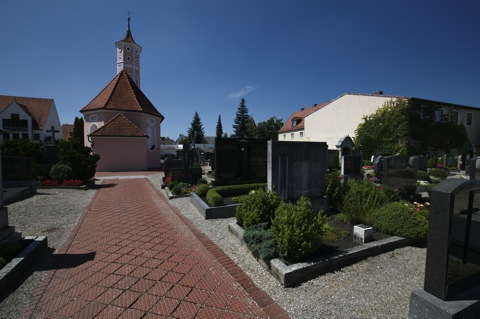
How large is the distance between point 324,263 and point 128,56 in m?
36.7

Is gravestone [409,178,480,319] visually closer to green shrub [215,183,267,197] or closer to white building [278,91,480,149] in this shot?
green shrub [215,183,267,197]

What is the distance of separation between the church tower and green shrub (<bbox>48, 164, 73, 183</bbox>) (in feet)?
76.4

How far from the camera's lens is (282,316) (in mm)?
3029

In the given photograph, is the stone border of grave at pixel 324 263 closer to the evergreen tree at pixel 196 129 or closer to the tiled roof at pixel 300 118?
the tiled roof at pixel 300 118

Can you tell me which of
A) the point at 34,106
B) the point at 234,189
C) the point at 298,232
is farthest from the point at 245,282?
the point at 34,106

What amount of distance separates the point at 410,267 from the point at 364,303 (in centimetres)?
170

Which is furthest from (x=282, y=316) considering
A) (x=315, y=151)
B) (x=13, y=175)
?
(x=13, y=175)

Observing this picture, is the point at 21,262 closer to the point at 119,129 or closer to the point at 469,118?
the point at 119,129

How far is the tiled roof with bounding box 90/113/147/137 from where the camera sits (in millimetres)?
22266

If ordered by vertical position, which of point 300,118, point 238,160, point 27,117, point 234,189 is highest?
point 300,118

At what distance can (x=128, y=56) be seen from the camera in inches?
1278

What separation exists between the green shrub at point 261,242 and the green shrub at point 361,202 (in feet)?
8.66

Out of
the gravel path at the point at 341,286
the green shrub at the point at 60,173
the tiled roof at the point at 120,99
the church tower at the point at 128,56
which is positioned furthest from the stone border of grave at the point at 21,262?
the church tower at the point at 128,56

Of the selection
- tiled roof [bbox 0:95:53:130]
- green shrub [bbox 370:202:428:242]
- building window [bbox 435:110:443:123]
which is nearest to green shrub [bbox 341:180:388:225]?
green shrub [bbox 370:202:428:242]
